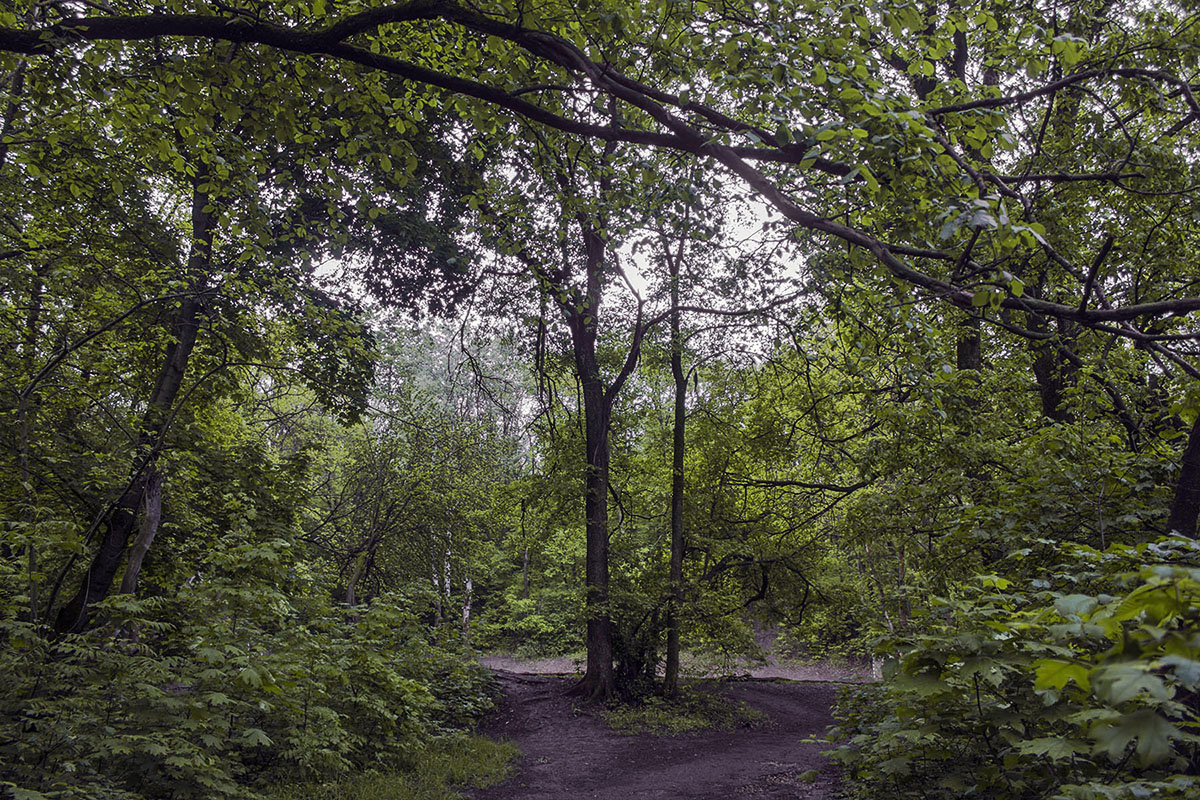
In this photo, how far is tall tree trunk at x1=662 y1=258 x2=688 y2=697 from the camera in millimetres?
11453

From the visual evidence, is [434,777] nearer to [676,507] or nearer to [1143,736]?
[1143,736]

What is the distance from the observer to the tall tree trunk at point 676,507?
1145 centimetres

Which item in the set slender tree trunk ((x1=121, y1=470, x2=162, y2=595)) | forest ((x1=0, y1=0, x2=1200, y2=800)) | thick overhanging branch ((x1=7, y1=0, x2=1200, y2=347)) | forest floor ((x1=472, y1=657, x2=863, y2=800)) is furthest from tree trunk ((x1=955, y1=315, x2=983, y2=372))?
slender tree trunk ((x1=121, y1=470, x2=162, y2=595))

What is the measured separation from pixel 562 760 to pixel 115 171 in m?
8.29

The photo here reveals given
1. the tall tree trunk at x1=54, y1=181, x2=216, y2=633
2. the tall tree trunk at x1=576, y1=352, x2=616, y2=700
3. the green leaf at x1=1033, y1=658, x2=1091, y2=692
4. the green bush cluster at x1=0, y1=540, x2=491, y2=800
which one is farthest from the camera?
the tall tree trunk at x1=576, y1=352, x2=616, y2=700

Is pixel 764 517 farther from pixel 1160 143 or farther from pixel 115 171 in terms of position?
pixel 115 171

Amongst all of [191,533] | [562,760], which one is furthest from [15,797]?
[562,760]

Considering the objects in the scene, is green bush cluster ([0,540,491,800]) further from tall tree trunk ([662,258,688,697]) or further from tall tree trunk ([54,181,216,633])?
tall tree trunk ([662,258,688,697])

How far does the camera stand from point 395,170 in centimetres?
467

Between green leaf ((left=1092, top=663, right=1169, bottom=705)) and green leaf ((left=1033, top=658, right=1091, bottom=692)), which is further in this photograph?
green leaf ((left=1033, top=658, right=1091, bottom=692))

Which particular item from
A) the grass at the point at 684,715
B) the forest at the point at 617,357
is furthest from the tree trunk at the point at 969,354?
the grass at the point at 684,715

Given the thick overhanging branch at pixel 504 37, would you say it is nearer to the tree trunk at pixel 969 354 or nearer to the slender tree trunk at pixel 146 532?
the slender tree trunk at pixel 146 532

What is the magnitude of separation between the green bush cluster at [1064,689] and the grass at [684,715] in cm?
633

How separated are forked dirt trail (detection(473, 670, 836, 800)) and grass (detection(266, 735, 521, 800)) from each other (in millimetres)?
258
